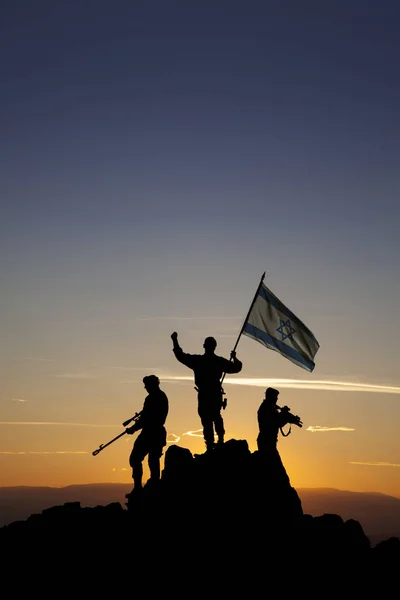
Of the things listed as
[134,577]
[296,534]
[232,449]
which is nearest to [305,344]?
[232,449]

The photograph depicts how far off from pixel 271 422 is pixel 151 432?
3.86m

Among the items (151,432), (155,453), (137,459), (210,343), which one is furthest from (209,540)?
(210,343)

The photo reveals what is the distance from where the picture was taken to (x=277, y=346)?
923 inches

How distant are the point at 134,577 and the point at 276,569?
4064 mm

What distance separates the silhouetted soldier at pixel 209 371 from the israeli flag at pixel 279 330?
65.4 inches

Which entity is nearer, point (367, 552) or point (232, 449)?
point (232, 449)

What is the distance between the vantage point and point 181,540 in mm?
20359

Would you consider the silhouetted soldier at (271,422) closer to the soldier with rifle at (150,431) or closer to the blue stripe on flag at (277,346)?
the blue stripe on flag at (277,346)

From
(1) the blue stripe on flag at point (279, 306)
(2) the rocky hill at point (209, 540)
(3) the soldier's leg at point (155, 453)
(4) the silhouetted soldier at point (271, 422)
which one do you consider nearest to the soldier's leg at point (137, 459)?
(3) the soldier's leg at point (155, 453)

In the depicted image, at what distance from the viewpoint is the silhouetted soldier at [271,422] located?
2248 centimetres

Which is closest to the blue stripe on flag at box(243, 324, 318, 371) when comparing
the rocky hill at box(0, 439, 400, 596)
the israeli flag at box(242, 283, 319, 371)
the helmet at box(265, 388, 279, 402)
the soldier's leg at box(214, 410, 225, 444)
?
the israeli flag at box(242, 283, 319, 371)

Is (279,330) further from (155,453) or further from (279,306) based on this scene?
(155,453)

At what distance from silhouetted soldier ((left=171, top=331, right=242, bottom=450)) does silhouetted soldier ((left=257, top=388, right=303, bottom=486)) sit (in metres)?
1.67

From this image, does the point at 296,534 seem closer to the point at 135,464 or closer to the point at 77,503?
the point at 135,464
